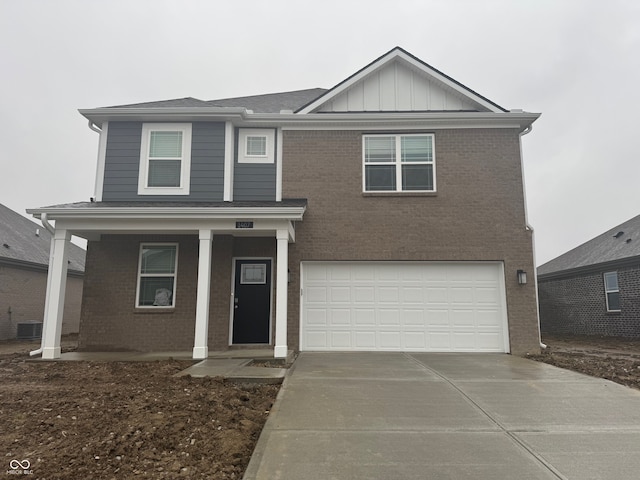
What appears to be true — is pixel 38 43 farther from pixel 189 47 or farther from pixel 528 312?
pixel 528 312

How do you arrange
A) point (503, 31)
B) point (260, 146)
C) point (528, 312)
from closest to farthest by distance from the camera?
1. point (528, 312)
2. point (260, 146)
3. point (503, 31)

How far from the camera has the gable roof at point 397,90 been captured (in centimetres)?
1027

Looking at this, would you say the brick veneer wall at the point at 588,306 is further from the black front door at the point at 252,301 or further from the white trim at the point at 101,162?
the white trim at the point at 101,162

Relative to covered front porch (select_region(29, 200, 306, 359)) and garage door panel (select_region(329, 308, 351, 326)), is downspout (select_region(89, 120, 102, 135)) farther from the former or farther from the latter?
garage door panel (select_region(329, 308, 351, 326))

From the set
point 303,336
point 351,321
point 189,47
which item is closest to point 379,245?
point 351,321

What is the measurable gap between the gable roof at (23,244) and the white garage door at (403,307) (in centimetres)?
1049

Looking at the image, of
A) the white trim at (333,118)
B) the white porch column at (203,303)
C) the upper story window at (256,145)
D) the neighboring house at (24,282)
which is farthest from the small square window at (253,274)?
the neighboring house at (24,282)

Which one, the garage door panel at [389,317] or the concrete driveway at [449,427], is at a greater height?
the garage door panel at [389,317]

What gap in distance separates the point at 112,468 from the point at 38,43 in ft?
68.6

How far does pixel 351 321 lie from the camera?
30.9 feet

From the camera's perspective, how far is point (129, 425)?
3.94m

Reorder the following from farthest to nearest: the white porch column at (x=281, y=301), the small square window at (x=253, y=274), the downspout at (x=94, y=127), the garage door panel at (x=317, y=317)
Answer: the downspout at (x=94, y=127) → the small square window at (x=253, y=274) → the garage door panel at (x=317, y=317) → the white porch column at (x=281, y=301)

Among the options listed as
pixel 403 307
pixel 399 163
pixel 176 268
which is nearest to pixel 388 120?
pixel 399 163

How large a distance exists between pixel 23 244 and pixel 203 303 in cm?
1314
